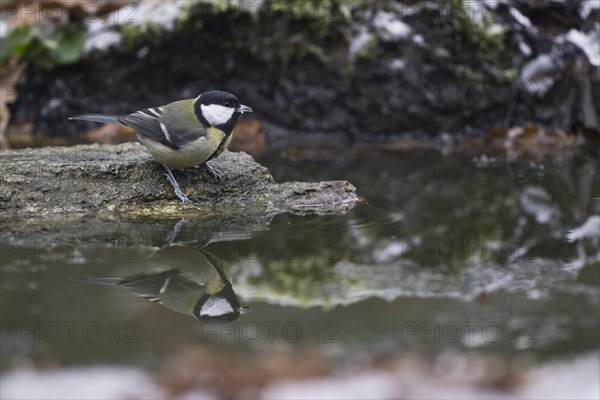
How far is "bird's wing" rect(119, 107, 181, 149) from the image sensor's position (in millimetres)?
4164

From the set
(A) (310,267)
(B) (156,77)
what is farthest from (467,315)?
(B) (156,77)

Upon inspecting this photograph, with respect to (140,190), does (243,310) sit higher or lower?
lower

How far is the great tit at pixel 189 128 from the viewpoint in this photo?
4.16 metres

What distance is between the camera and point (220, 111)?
4246mm

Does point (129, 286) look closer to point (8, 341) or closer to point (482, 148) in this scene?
point (8, 341)

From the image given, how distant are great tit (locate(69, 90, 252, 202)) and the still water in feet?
1.19

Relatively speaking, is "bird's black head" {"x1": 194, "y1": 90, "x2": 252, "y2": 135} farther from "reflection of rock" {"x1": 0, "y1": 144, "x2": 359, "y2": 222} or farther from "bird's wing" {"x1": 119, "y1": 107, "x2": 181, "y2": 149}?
"reflection of rock" {"x1": 0, "y1": 144, "x2": 359, "y2": 222}

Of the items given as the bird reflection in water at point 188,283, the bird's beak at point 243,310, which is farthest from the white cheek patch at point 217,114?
the bird's beak at point 243,310

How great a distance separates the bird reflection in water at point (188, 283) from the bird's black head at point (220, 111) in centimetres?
77

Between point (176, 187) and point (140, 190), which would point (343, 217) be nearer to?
point (176, 187)

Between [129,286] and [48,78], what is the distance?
15.9 feet

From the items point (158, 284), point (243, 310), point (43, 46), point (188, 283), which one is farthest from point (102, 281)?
point (43, 46)

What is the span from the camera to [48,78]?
296 inches

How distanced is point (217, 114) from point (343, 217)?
91cm
